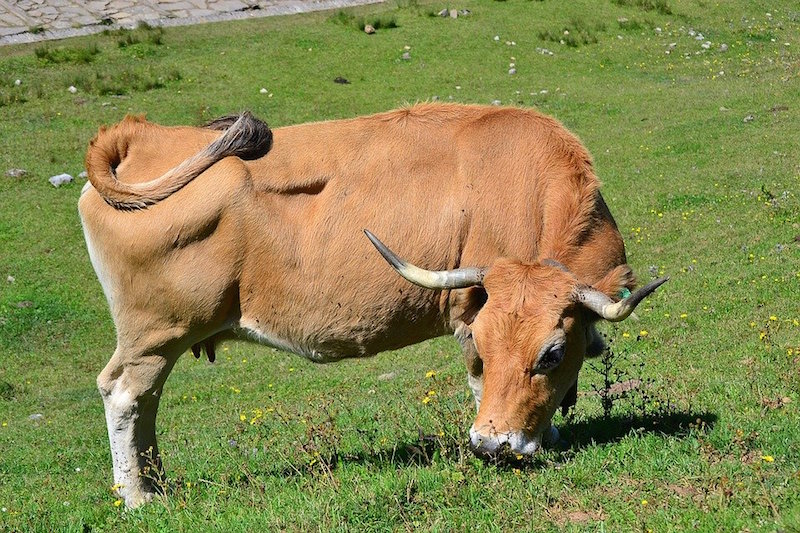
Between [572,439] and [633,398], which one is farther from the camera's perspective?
[633,398]

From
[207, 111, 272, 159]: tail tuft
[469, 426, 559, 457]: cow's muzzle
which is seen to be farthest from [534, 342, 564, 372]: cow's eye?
[207, 111, 272, 159]: tail tuft

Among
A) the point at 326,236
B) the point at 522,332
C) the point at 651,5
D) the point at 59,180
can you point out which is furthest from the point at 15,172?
the point at 651,5

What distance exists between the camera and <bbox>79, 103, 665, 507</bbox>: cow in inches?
331

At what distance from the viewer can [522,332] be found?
7.43 meters

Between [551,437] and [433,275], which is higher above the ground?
[433,275]

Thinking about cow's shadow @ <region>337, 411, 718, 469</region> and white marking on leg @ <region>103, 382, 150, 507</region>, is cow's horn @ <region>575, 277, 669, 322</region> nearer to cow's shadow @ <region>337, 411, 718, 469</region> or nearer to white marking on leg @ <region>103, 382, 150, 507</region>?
cow's shadow @ <region>337, 411, 718, 469</region>

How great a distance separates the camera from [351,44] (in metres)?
28.0

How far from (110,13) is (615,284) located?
25335 mm

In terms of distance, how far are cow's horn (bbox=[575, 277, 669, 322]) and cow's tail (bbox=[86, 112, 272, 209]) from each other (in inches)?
120

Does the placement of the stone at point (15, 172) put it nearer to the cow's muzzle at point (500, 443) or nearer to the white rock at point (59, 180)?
the white rock at point (59, 180)

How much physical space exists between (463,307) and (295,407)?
15.2 ft

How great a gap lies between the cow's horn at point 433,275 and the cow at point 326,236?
0.96 ft

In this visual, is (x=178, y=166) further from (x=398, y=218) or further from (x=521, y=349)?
(x=521, y=349)

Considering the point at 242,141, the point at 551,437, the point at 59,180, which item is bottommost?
the point at 59,180
